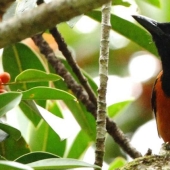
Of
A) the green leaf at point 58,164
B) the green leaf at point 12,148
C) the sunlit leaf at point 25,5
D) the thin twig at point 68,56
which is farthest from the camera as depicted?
the thin twig at point 68,56

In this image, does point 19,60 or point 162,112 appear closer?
point 19,60

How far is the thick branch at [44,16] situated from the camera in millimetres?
1098

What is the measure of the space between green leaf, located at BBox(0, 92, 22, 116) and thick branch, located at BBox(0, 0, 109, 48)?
54cm

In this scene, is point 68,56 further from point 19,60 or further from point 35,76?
point 35,76

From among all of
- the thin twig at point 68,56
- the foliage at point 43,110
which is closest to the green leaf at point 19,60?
the foliage at point 43,110

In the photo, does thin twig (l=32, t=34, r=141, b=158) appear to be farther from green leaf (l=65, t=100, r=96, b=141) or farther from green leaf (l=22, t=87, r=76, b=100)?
green leaf (l=22, t=87, r=76, b=100)

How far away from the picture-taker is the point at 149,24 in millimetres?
2850

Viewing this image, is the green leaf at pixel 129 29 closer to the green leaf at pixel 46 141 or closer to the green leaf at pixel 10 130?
the green leaf at pixel 46 141

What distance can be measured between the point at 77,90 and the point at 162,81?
68 cm

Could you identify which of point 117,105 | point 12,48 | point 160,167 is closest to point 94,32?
point 117,105

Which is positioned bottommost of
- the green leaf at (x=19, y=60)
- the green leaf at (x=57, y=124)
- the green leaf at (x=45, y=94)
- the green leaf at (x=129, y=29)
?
the green leaf at (x=57, y=124)

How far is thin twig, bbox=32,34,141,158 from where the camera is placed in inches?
107

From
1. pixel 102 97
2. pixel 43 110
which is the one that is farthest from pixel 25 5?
pixel 102 97

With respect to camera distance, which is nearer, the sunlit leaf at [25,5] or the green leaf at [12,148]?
the sunlit leaf at [25,5]
